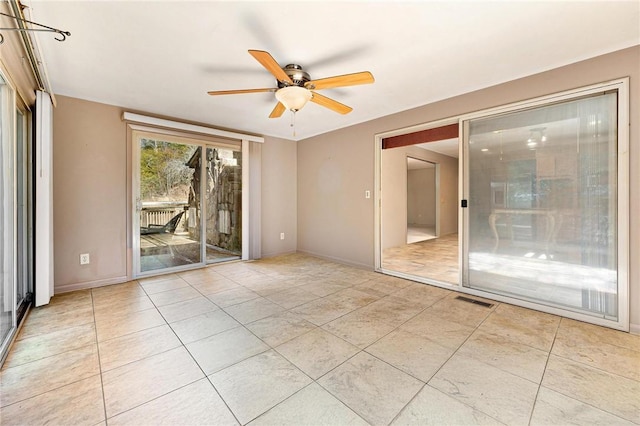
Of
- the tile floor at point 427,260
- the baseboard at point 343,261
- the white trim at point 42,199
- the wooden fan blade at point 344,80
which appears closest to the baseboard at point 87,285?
the white trim at point 42,199

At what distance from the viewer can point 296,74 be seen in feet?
7.88

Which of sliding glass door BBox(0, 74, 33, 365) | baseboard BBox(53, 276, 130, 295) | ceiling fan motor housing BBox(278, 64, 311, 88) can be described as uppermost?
ceiling fan motor housing BBox(278, 64, 311, 88)

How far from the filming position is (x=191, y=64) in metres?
2.45

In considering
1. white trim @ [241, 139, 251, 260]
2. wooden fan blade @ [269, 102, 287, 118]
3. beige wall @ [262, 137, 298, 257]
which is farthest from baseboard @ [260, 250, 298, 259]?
wooden fan blade @ [269, 102, 287, 118]

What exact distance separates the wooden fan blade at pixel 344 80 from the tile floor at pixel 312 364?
6.87ft

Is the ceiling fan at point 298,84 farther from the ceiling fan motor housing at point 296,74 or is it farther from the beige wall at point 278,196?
the beige wall at point 278,196

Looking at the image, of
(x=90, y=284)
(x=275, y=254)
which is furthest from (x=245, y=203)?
(x=90, y=284)

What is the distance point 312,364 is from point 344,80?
2.17m

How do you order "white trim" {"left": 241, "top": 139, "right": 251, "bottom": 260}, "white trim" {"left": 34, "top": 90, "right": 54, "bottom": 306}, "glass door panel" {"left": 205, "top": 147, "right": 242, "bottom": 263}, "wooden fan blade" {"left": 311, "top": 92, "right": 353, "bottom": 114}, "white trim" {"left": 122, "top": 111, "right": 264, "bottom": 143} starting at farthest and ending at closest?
1. "white trim" {"left": 241, "top": 139, "right": 251, "bottom": 260}
2. "glass door panel" {"left": 205, "top": 147, "right": 242, "bottom": 263}
3. "white trim" {"left": 122, "top": 111, "right": 264, "bottom": 143}
4. "white trim" {"left": 34, "top": 90, "right": 54, "bottom": 306}
5. "wooden fan blade" {"left": 311, "top": 92, "right": 353, "bottom": 114}

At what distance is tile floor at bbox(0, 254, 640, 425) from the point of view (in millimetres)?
1367

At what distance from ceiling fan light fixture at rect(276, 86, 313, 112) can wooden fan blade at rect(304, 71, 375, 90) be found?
83 mm

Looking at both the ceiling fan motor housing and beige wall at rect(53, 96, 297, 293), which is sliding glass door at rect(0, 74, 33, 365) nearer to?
beige wall at rect(53, 96, 297, 293)

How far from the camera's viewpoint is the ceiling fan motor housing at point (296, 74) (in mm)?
2383

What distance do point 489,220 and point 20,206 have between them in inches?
194
